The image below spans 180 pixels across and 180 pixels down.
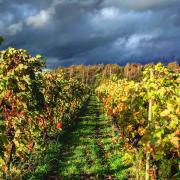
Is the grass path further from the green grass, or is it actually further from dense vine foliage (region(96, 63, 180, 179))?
dense vine foliage (region(96, 63, 180, 179))

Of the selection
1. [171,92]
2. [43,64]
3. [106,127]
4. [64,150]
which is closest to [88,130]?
[106,127]

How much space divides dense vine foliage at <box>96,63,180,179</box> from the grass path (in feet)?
5.23

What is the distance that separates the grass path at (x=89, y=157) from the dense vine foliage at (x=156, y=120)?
1595 mm

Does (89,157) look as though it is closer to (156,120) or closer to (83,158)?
(83,158)

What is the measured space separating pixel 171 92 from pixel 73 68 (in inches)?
7247

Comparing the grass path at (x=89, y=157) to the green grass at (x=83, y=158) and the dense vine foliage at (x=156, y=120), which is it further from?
the dense vine foliage at (x=156, y=120)

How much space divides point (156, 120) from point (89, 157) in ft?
30.3

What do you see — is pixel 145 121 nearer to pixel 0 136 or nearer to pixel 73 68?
pixel 0 136

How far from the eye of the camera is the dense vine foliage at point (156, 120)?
25.9 feet

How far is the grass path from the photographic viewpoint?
15.6m

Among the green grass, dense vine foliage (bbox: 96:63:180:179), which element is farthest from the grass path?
dense vine foliage (bbox: 96:63:180:179)

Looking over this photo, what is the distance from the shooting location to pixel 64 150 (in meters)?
19.8

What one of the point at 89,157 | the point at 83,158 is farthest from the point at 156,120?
the point at 89,157

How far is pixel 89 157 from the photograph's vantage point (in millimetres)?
18375
